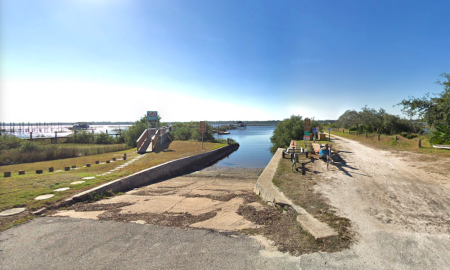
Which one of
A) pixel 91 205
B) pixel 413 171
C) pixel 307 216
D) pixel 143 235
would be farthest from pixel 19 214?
pixel 413 171

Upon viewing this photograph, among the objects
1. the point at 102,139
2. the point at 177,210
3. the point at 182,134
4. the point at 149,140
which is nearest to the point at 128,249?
the point at 177,210

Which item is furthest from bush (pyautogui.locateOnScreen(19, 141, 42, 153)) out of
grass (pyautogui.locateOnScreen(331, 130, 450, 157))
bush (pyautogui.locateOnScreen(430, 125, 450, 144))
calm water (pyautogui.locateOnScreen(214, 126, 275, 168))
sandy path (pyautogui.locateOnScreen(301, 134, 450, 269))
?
bush (pyautogui.locateOnScreen(430, 125, 450, 144))

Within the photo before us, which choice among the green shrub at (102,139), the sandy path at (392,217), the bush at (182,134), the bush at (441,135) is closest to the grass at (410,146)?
the bush at (441,135)

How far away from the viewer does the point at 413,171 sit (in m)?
8.59

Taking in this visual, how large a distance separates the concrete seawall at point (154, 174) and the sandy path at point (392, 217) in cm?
615

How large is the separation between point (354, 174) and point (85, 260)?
29.0 ft

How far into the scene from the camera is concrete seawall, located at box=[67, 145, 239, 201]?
6.74 m

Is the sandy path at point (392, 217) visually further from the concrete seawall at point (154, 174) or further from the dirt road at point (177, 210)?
the concrete seawall at point (154, 174)

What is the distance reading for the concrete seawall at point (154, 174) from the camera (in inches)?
265

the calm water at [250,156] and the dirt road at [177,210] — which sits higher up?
the dirt road at [177,210]

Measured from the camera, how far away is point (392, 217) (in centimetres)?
440

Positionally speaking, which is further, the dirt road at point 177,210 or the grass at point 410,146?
the grass at point 410,146

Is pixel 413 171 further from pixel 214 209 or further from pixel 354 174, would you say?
pixel 214 209

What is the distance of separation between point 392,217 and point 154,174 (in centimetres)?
883
